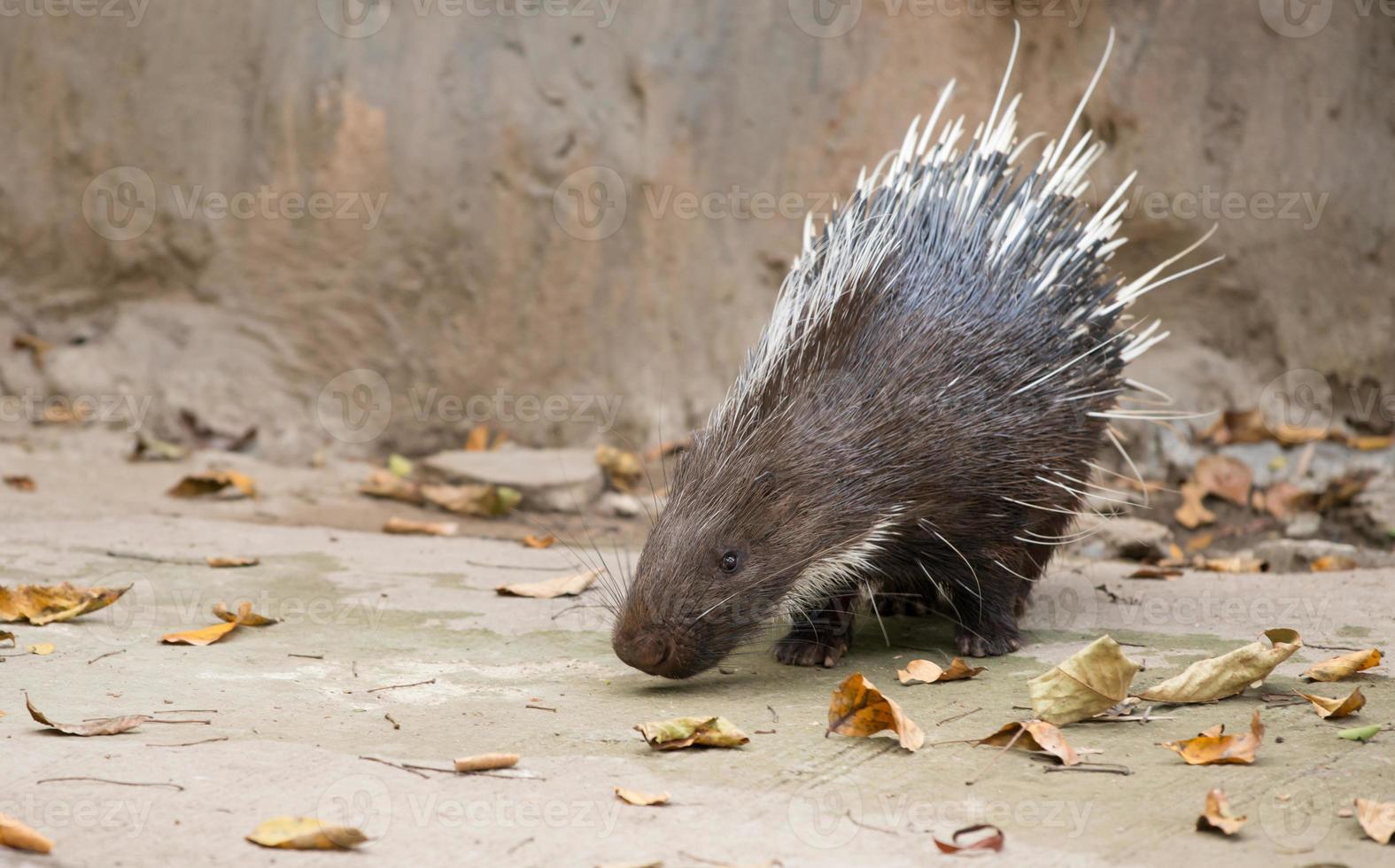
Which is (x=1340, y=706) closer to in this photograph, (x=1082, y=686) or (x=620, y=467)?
(x=1082, y=686)

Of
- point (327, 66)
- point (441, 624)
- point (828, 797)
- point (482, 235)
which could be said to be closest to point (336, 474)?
point (482, 235)

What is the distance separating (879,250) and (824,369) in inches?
18.2

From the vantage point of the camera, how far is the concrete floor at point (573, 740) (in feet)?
7.61

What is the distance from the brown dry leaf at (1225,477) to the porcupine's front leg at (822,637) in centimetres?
402

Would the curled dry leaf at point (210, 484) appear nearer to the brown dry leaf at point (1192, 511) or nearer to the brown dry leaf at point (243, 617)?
the brown dry leaf at point (243, 617)

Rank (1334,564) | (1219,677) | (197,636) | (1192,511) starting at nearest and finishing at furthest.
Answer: (1219,677) → (197,636) → (1334,564) → (1192,511)

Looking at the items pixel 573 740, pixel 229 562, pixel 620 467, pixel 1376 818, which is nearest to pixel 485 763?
pixel 573 740

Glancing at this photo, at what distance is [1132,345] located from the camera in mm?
4367

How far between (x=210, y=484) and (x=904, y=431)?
4.22m

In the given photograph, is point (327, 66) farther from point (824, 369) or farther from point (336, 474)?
point (824, 369)

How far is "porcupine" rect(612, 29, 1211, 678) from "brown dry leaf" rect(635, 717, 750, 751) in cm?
44

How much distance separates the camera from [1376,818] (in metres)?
2.29

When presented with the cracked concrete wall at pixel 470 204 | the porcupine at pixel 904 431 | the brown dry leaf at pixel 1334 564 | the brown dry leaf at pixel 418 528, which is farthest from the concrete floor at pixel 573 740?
the cracked concrete wall at pixel 470 204

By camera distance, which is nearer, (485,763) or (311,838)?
(311,838)
